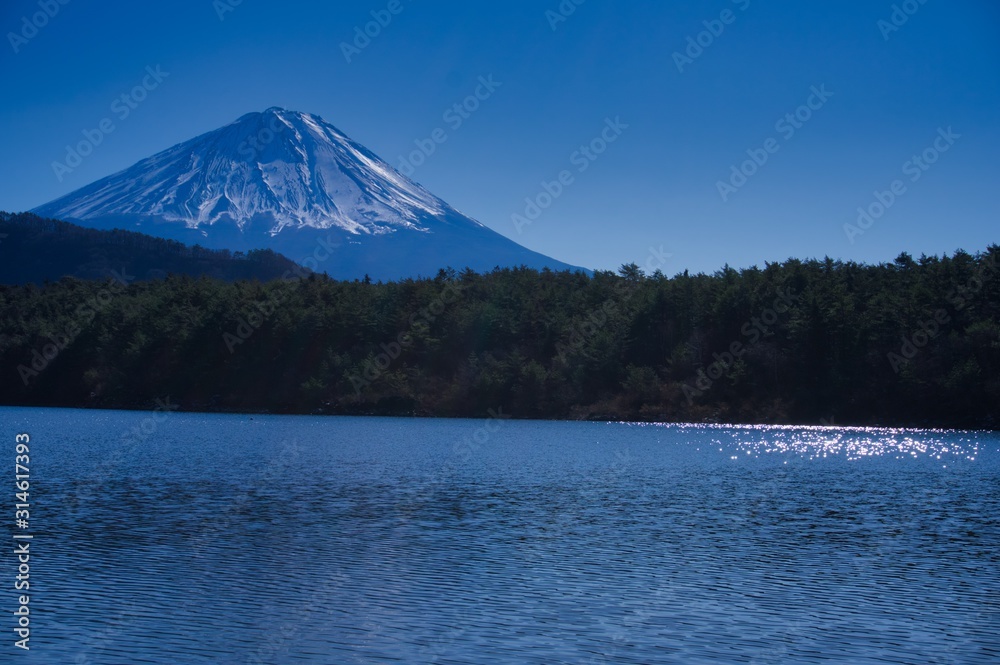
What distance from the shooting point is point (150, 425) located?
88312mm

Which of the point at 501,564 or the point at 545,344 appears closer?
the point at 501,564

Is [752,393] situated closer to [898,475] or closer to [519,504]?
[898,475]

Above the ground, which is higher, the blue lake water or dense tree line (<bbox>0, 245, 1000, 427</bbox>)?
dense tree line (<bbox>0, 245, 1000, 427</bbox>)

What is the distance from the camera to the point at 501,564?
78.6 ft

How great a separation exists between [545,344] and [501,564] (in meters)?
105

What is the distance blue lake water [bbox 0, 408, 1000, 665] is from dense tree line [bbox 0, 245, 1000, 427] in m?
53.2

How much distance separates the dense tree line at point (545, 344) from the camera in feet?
326

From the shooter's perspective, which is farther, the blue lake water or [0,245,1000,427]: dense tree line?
[0,245,1000,427]: dense tree line

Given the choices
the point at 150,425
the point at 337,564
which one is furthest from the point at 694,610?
the point at 150,425

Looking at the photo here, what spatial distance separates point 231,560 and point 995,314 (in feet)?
300

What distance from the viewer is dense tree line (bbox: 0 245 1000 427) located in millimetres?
99500

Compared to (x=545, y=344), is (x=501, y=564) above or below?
below

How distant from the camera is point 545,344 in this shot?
422ft

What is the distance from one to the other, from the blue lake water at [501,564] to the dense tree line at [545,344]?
5323 centimetres
